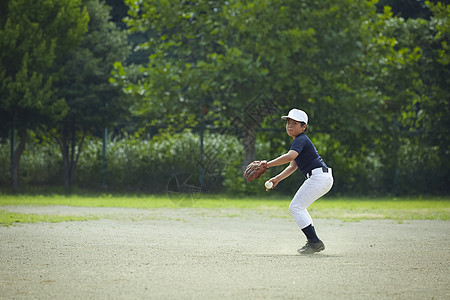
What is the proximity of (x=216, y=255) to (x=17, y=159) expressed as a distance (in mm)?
15043

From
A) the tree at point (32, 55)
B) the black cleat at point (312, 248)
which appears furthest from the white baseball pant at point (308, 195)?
the tree at point (32, 55)

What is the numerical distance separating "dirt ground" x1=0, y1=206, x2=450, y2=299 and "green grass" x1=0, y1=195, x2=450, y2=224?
1.59 metres

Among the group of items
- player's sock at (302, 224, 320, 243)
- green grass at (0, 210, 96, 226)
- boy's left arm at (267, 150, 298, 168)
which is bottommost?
green grass at (0, 210, 96, 226)

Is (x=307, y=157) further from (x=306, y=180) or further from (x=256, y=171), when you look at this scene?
(x=256, y=171)

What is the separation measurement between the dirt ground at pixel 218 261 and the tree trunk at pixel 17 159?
31.8ft

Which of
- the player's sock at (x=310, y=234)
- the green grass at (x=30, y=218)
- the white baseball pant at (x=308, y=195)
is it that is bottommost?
the green grass at (x=30, y=218)

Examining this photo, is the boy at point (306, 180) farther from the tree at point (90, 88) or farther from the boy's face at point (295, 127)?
the tree at point (90, 88)

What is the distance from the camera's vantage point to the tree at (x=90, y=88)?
21.3 m

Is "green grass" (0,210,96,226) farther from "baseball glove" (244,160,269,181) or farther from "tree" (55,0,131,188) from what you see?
"tree" (55,0,131,188)

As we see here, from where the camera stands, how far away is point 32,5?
802 inches

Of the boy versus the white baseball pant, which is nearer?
the boy

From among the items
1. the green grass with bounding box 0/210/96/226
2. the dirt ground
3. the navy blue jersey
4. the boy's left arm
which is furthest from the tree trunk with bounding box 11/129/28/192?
the boy's left arm

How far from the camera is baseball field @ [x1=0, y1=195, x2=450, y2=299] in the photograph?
6.01 m

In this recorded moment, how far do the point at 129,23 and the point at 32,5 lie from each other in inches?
118
